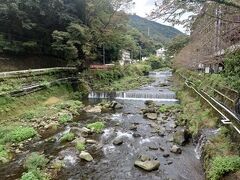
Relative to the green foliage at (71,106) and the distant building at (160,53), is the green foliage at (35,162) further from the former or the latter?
the distant building at (160,53)

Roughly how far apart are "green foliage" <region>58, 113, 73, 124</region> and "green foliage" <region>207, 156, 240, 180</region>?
1177cm

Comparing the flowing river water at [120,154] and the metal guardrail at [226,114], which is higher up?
the metal guardrail at [226,114]

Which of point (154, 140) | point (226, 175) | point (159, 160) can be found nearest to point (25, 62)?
point (154, 140)

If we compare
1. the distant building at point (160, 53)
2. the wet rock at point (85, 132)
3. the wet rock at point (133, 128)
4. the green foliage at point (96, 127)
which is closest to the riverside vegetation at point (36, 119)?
the green foliage at point (96, 127)

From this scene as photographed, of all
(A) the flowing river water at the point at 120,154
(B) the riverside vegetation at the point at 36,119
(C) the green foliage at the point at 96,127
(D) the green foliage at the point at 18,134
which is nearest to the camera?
(A) the flowing river water at the point at 120,154

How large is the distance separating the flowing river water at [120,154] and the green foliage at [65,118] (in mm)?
602

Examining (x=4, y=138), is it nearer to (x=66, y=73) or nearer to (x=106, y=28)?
(x=66, y=73)

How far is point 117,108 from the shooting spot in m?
23.2

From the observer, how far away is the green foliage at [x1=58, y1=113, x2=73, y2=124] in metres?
18.0

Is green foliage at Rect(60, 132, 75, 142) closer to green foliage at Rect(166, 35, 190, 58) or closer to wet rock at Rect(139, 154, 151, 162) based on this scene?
wet rock at Rect(139, 154, 151, 162)

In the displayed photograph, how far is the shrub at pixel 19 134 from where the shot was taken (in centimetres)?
1399

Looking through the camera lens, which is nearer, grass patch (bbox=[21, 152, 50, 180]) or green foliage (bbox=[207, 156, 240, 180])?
green foliage (bbox=[207, 156, 240, 180])

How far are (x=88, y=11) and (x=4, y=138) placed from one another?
21931mm

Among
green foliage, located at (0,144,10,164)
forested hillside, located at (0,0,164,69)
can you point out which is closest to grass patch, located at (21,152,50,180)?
green foliage, located at (0,144,10,164)
